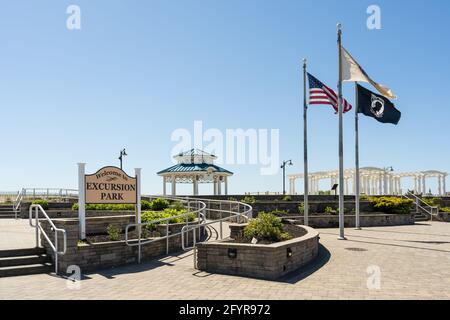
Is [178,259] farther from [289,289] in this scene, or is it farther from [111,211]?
[111,211]

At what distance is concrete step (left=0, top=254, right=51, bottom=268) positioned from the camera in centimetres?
992

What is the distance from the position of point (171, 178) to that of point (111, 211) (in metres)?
13.9

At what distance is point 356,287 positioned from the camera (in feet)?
27.2

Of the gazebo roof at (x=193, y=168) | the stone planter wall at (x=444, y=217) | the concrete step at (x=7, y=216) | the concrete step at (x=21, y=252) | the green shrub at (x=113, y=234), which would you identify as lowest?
the stone planter wall at (x=444, y=217)

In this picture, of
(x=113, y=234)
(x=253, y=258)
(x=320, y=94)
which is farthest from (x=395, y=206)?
(x=113, y=234)

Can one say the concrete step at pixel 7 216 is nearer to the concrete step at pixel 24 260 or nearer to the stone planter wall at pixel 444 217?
the concrete step at pixel 24 260

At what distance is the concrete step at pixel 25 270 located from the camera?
31.1ft

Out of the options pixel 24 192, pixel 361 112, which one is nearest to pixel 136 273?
pixel 361 112

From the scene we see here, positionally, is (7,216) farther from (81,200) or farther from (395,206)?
(395,206)

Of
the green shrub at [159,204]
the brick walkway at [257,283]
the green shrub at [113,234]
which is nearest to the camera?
the brick walkway at [257,283]

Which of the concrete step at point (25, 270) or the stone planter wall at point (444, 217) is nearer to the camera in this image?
the concrete step at point (25, 270)

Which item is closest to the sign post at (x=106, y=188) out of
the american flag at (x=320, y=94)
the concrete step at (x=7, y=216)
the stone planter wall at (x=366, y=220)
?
the american flag at (x=320, y=94)

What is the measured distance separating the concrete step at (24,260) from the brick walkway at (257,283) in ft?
3.04

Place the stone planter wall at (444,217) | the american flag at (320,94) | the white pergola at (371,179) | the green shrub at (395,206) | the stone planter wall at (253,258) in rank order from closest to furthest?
1. the stone planter wall at (253,258)
2. the american flag at (320,94)
3. the green shrub at (395,206)
4. the stone planter wall at (444,217)
5. the white pergola at (371,179)
